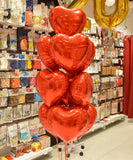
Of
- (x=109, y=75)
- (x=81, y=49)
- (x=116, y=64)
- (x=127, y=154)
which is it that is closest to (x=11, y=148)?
(x=127, y=154)

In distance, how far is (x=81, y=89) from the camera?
0.88m

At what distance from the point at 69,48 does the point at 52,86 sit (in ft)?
0.61

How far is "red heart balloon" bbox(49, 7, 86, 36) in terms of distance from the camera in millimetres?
912

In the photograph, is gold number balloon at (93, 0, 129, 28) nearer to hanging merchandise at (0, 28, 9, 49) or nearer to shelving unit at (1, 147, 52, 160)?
hanging merchandise at (0, 28, 9, 49)

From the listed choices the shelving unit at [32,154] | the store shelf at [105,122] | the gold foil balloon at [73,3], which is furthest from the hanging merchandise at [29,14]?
the store shelf at [105,122]

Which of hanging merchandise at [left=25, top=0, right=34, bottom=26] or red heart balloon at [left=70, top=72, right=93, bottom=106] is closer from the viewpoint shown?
red heart balloon at [left=70, top=72, right=93, bottom=106]

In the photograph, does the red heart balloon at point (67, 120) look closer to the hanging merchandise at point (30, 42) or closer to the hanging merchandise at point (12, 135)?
the hanging merchandise at point (12, 135)

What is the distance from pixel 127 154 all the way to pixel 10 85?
7.37ft

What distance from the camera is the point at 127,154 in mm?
3373

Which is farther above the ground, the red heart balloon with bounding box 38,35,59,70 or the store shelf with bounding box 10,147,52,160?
the red heart balloon with bounding box 38,35,59,70

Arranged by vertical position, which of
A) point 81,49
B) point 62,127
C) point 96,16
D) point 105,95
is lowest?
point 105,95

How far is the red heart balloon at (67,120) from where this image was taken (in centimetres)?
87

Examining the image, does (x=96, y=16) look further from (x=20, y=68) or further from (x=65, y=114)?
(x=20, y=68)

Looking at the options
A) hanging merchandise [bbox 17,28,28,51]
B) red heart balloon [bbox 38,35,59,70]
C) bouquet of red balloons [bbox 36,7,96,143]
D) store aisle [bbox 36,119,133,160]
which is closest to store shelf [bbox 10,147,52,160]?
store aisle [bbox 36,119,133,160]
